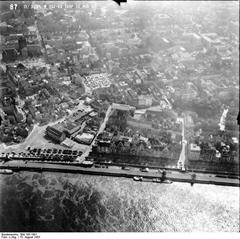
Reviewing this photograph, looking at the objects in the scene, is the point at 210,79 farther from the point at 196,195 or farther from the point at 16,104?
the point at 16,104

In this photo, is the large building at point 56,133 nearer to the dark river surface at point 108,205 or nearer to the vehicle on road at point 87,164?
the vehicle on road at point 87,164

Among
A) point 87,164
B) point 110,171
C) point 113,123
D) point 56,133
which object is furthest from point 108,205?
point 113,123

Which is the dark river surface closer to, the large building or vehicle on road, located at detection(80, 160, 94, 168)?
vehicle on road, located at detection(80, 160, 94, 168)

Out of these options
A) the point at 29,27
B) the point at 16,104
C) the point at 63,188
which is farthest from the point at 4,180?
the point at 29,27

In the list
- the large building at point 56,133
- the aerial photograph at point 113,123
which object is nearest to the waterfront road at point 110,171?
the aerial photograph at point 113,123

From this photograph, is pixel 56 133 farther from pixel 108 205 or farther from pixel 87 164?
pixel 108 205

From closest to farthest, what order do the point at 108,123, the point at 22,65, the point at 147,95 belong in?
the point at 108,123, the point at 147,95, the point at 22,65

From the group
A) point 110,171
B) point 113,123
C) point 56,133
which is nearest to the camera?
point 110,171
